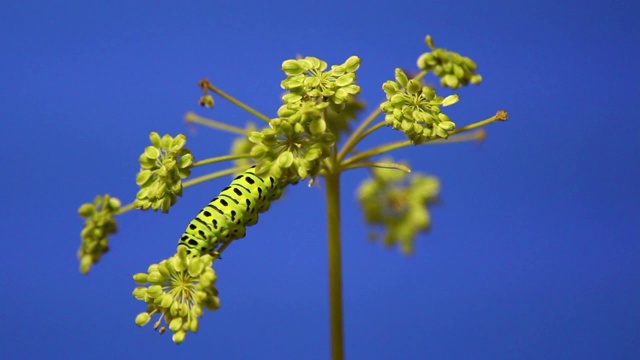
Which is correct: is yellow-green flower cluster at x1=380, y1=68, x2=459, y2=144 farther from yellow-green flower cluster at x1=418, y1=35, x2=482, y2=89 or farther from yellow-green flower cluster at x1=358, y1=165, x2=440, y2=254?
yellow-green flower cluster at x1=358, y1=165, x2=440, y2=254

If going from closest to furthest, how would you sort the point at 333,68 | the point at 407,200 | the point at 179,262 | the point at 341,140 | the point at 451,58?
the point at 179,262
the point at 333,68
the point at 451,58
the point at 341,140
the point at 407,200

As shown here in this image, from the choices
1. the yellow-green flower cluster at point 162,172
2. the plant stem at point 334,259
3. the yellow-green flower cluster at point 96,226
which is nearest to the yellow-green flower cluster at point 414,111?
the plant stem at point 334,259

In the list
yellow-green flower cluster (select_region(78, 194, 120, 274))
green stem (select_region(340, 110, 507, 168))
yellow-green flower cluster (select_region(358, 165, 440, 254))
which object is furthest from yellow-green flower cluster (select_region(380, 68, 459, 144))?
yellow-green flower cluster (select_region(358, 165, 440, 254))

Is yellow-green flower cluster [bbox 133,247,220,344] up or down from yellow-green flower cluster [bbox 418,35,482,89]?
down

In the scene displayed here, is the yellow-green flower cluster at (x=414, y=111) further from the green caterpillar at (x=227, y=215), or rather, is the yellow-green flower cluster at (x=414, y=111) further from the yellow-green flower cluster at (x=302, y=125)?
the green caterpillar at (x=227, y=215)

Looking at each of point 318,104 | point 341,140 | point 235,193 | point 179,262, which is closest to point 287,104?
point 318,104

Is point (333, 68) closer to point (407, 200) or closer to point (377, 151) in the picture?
point (377, 151)
